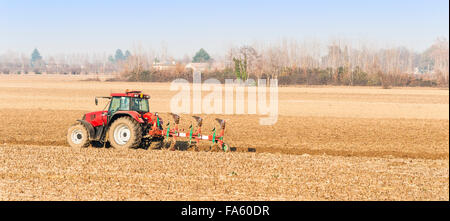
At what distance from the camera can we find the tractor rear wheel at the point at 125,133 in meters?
16.5

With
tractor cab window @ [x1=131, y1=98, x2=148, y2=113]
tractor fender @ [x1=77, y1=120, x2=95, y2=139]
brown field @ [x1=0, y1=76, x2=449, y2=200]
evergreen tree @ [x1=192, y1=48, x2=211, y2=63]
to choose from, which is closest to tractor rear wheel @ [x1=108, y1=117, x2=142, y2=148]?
brown field @ [x1=0, y1=76, x2=449, y2=200]

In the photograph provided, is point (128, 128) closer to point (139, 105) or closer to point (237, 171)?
point (139, 105)

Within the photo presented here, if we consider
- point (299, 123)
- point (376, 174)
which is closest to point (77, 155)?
point (376, 174)

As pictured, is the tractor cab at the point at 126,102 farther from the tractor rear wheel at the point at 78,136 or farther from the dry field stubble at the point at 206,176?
the dry field stubble at the point at 206,176

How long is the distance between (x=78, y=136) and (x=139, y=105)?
6.96 feet

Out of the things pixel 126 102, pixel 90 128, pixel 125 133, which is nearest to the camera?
pixel 125 133

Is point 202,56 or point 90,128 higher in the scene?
point 202,56

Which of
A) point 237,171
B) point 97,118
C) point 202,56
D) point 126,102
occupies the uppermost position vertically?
point 202,56

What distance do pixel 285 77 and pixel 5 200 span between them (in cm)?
8009

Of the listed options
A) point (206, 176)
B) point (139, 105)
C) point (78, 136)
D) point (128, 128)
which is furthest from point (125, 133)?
point (206, 176)

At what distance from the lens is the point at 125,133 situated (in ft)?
55.8

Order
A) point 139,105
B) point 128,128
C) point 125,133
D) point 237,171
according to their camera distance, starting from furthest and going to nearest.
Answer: point 139,105
point 125,133
point 128,128
point 237,171

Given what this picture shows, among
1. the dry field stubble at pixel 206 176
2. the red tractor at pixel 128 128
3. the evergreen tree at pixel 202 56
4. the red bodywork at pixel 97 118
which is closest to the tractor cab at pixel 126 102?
the red tractor at pixel 128 128

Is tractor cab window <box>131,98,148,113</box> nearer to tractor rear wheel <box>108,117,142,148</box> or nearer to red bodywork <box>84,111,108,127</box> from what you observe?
tractor rear wheel <box>108,117,142,148</box>
